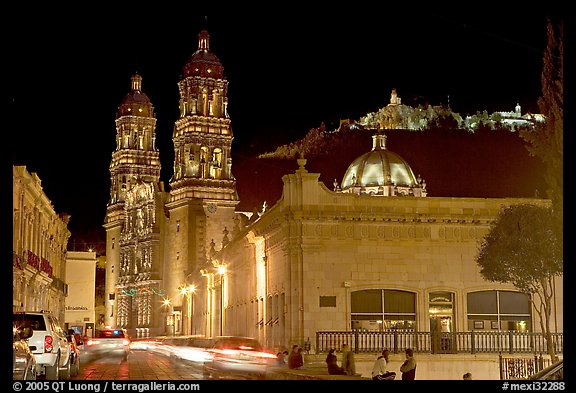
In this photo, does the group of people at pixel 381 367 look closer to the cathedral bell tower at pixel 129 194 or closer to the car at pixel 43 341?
the car at pixel 43 341

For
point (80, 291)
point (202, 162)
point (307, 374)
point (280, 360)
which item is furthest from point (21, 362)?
point (80, 291)

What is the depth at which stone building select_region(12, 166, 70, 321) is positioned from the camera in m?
48.2

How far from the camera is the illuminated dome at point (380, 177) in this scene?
77.4 meters

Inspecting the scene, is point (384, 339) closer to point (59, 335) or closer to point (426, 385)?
point (59, 335)

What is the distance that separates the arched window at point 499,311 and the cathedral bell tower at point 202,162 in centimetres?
5824

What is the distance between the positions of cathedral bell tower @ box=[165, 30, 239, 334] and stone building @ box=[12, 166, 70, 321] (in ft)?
68.4

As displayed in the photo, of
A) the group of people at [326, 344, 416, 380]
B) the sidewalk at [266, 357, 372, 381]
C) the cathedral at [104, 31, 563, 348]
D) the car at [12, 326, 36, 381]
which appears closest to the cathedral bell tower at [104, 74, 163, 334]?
the cathedral at [104, 31, 563, 348]

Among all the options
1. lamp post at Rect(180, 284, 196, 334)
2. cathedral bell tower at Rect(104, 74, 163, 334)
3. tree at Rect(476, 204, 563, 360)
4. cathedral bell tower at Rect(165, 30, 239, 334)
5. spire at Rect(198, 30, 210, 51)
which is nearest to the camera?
tree at Rect(476, 204, 563, 360)

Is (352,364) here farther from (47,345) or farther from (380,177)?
(380,177)

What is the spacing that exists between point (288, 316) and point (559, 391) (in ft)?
79.3

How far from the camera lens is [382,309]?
124 feet

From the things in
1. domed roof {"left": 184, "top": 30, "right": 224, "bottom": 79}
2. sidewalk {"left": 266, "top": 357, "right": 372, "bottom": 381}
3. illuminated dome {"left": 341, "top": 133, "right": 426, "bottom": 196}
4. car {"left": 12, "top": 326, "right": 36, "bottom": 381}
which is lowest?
sidewalk {"left": 266, "top": 357, "right": 372, "bottom": 381}

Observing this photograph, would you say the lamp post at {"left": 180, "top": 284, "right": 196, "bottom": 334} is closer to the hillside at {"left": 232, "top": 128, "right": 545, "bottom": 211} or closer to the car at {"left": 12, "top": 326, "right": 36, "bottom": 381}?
the hillside at {"left": 232, "top": 128, "right": 545, "bottom": 211}
